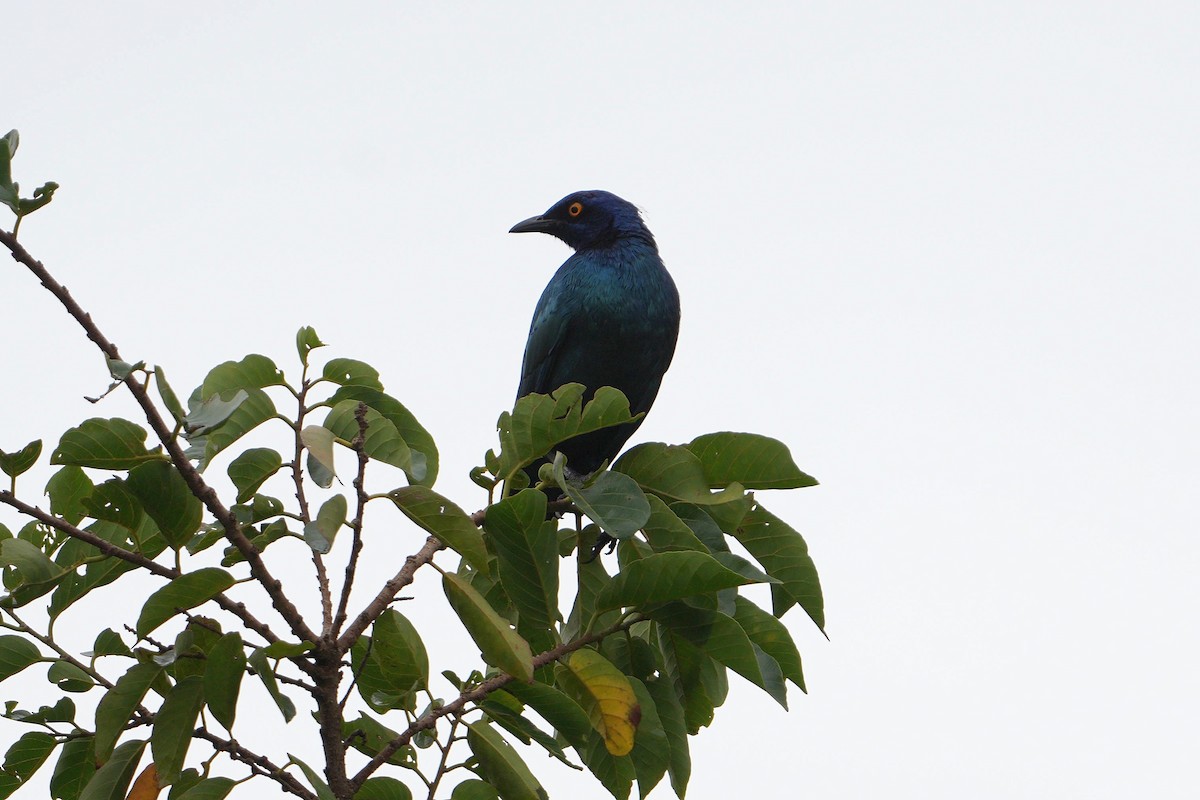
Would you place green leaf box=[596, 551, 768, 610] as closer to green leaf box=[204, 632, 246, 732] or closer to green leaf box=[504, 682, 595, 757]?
green leaf box=[504, 682, 595, 757]

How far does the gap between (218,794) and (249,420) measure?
25.7 inches

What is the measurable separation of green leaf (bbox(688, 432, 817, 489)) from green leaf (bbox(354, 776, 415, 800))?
87 cm

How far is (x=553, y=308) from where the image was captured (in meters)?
4.78

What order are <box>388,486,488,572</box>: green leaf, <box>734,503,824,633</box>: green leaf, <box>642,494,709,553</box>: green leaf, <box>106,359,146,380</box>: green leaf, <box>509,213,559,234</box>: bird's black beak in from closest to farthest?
<box>106,359,146,380</box>: green leaf
<box>388,486,488,572</box>: green leaf
<box>642,494,709,553</box>: green leaf
<box>734,503,824,633</box>: green leaf
<box>509,213,559,234</box>: bird's black beak

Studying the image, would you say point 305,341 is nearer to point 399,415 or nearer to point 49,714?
point 399,415

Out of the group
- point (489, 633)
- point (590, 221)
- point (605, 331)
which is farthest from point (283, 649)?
point (590, 221)

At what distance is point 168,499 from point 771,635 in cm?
114

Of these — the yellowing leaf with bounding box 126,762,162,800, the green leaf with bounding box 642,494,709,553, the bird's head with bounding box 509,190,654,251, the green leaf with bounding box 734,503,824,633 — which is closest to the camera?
the yellowing leaf with bounding box 126,762,162,800

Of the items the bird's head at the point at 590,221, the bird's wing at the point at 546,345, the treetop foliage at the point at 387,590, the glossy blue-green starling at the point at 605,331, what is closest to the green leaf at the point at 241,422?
the treetop foliage at the point at 387,590

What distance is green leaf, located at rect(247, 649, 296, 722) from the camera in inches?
76.6

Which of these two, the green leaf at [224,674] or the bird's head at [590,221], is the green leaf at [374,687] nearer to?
the green leaf at [224,674]

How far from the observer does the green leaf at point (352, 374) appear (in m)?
2.35

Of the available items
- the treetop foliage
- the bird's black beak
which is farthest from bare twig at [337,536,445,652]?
the bird's black beak

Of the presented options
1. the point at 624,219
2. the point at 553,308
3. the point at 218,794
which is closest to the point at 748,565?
the point at 218,794
